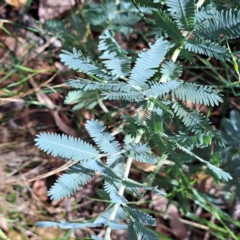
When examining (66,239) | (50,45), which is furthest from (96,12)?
(66,239)

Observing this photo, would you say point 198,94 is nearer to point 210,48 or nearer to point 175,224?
point 210,48

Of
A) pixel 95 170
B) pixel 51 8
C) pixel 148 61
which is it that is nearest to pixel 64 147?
pixel 95 170

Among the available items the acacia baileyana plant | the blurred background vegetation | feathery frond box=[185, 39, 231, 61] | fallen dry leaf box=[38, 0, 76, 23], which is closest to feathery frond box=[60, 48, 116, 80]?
the acacia baileyana plant

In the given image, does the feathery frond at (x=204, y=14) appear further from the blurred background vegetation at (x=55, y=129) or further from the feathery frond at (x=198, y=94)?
the blurred background vegetation at (x=55, y=129)

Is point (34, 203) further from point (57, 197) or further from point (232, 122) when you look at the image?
point (232, 122)

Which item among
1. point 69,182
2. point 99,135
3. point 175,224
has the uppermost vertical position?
point 99,135
